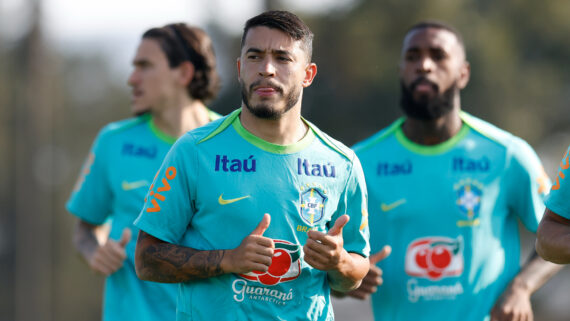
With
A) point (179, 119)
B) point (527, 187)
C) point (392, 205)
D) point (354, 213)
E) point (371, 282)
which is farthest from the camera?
point (179, 119)

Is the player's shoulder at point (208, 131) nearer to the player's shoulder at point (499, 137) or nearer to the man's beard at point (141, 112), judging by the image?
the man's beard at point (141, 112)

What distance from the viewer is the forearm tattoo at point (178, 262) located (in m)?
3.98

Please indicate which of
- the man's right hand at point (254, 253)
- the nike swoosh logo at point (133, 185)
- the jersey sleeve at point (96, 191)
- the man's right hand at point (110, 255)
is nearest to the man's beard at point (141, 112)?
the jersey sleeve at point (96, 191)

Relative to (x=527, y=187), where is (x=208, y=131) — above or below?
above

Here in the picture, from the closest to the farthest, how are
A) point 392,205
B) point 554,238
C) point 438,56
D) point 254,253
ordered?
point 254,253 → point 554,238 → point 392,205 → point 438,56

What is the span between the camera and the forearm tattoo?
398cm

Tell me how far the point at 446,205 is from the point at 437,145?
0.46 meters

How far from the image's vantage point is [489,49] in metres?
21.2

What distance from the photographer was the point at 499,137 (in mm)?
5977

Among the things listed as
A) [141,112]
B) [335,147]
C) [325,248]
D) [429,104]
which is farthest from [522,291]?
[141,112]

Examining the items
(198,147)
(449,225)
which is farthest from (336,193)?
(449,225)

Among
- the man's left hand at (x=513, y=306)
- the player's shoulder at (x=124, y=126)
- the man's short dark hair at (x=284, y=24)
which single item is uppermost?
the man's short dark hair at (x=284, y=24)

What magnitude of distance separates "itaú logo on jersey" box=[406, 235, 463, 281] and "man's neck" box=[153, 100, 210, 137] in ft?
5.66

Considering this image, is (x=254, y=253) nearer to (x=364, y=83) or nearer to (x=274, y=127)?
(x=274, y=127)
